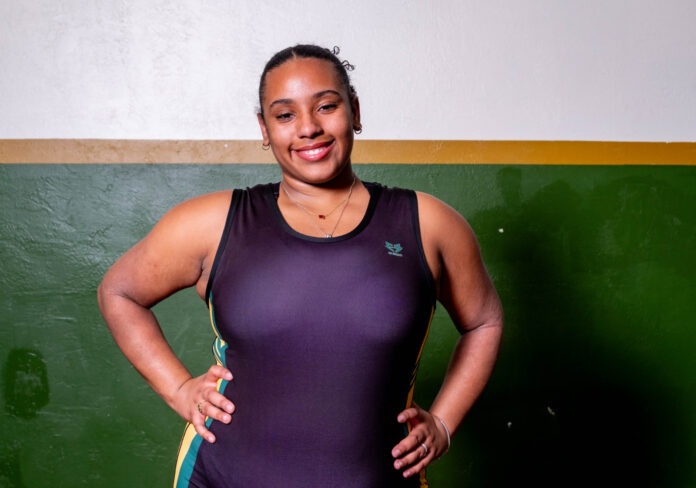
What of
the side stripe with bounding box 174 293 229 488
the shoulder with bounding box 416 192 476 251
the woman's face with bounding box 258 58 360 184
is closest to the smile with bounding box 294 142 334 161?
the woman's face with bounding box 258 58 360 184

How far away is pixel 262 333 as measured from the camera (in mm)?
1192

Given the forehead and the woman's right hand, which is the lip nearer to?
the forehead

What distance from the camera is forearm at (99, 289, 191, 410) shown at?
4.68 feet

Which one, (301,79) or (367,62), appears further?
(367,62)

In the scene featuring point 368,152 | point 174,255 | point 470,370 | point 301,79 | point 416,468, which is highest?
point 368,152

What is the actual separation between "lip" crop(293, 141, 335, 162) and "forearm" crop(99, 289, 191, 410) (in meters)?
0.50

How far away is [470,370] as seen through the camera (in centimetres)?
151

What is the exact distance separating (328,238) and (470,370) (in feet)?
1.67

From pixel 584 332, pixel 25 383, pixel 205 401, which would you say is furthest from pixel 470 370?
pixel 25 383

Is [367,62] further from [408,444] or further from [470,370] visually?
[408,444]

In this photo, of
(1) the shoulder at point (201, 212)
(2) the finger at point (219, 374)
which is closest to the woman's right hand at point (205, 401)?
(2) the finger at point (219, 374)

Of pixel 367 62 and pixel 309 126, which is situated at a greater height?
pixel 367 62

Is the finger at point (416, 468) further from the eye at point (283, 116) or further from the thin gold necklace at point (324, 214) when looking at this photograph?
the eye at point (283, 116)

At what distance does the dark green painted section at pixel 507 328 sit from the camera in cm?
237
